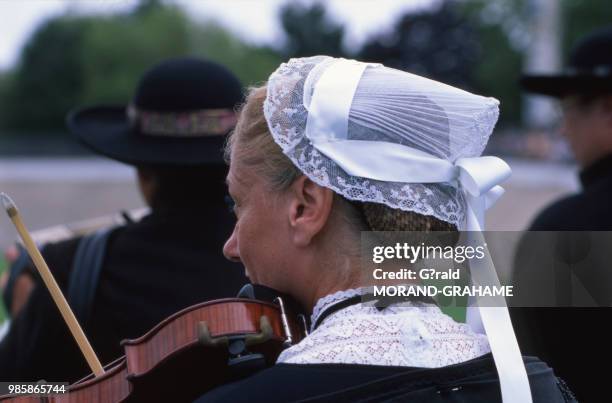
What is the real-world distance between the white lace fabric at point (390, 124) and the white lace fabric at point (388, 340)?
0.59 feet

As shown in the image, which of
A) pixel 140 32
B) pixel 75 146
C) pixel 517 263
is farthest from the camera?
pixel 140 32

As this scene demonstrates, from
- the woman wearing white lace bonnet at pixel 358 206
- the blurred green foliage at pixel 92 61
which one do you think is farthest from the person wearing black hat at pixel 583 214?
the blurred green foliage at pixel 92 61

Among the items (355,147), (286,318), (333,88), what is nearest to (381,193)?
(355,147)

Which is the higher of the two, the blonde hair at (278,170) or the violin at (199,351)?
the blonde hair at (278,170)

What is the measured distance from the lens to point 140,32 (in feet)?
124

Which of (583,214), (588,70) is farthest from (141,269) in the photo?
(588,70)

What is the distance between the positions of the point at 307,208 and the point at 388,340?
268 mm

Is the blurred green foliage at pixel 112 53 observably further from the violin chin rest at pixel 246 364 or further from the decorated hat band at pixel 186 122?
the violin chin rest at pixel 246 364

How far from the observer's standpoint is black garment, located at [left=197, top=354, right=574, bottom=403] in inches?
54.1

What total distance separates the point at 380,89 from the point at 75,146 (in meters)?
19.8

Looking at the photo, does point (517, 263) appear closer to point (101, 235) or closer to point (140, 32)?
point (101, 235)

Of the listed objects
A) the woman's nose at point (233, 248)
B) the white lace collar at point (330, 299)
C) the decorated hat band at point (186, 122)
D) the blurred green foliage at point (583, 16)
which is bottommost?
the white lace collar at point (330, 299)

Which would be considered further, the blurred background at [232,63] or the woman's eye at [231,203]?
the blurred background at [232,63]

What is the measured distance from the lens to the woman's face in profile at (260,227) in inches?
62.7
